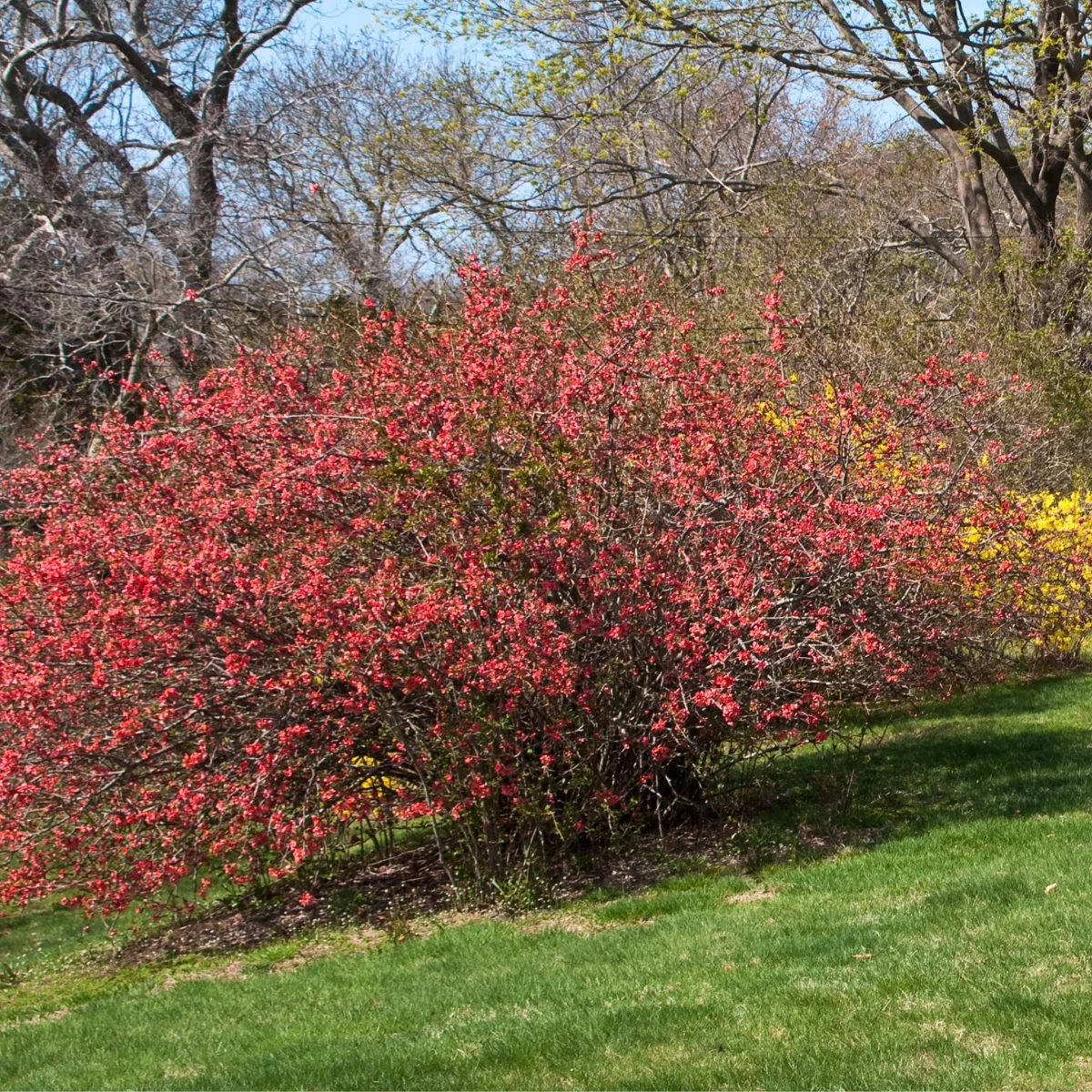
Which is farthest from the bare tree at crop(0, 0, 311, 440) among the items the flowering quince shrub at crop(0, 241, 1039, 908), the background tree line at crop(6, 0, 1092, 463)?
the flowering quince shrub at crop(0, 241, 1039, 908)

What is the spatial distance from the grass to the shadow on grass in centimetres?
3

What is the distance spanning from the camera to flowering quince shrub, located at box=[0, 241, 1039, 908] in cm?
698

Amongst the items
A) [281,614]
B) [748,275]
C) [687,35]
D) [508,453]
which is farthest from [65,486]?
[687,35]

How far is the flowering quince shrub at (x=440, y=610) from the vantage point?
6.98 m

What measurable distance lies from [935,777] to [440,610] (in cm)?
394

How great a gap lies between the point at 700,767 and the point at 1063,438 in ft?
26.8

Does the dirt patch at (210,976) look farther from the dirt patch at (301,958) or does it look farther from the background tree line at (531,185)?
the background tree line at (531,185)

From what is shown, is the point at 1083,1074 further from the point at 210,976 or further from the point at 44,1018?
the point at 44,1018

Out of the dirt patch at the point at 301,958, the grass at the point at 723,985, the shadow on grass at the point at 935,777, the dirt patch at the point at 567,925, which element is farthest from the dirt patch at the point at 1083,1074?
the dirt patch at the point at 301,958

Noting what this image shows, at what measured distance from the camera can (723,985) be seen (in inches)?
202

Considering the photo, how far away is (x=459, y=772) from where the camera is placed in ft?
23.8

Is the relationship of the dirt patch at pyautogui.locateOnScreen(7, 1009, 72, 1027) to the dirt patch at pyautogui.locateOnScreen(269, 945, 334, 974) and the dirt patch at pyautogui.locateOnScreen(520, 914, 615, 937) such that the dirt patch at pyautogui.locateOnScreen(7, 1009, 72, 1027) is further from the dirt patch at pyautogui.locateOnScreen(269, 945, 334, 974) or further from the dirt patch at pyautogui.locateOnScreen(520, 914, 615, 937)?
the dirt patch at pyautogui.locateOnScreen(520, 914, 615, 937)

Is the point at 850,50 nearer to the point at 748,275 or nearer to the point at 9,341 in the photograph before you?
the point at 748,275

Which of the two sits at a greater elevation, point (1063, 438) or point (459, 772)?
point (1063, 438)
